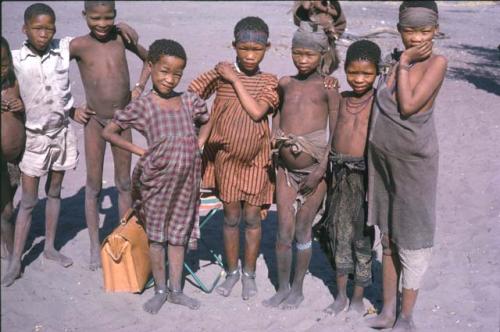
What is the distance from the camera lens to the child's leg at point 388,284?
3.89m

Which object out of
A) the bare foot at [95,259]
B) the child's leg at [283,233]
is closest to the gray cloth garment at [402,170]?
the child's leg at [283,233]

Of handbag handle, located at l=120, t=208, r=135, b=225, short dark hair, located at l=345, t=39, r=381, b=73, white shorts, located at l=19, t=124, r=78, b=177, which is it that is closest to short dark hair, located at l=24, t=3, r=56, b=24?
white shorts, located at l=19, t=124, r=78, b=177

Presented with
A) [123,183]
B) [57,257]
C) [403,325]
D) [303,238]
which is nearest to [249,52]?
[303,238]

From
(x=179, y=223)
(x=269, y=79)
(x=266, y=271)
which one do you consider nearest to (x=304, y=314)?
(x=266, y=271)

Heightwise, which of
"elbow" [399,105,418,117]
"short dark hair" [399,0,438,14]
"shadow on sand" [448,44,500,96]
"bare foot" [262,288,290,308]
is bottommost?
"bare foot" [262,288,290,308]

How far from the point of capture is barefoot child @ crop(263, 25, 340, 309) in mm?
3971

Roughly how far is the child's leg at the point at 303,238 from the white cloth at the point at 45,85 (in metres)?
1.86

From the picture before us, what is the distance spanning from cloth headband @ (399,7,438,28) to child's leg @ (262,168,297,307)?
1285 mm

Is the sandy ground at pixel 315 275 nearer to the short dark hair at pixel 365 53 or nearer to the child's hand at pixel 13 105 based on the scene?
the child's hand at pixel 13 105

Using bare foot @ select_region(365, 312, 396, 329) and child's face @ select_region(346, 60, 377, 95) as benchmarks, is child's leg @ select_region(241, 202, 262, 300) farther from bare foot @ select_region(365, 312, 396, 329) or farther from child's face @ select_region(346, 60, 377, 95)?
child's face @ select_region(346, 60, 377, 95)

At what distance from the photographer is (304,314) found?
4.27m

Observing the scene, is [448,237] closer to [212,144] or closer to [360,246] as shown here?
[360,246]

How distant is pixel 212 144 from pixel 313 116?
0.73 metres

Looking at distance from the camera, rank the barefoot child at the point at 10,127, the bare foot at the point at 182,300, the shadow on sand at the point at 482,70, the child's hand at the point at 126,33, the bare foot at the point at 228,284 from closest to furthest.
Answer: the barefoot child at the point at 10,127
the bare foot at the point at 182,300
the bare foot at the point at 228,284
the child's hand at the point at 126,33
the shadow on sand at the point at 482,70
